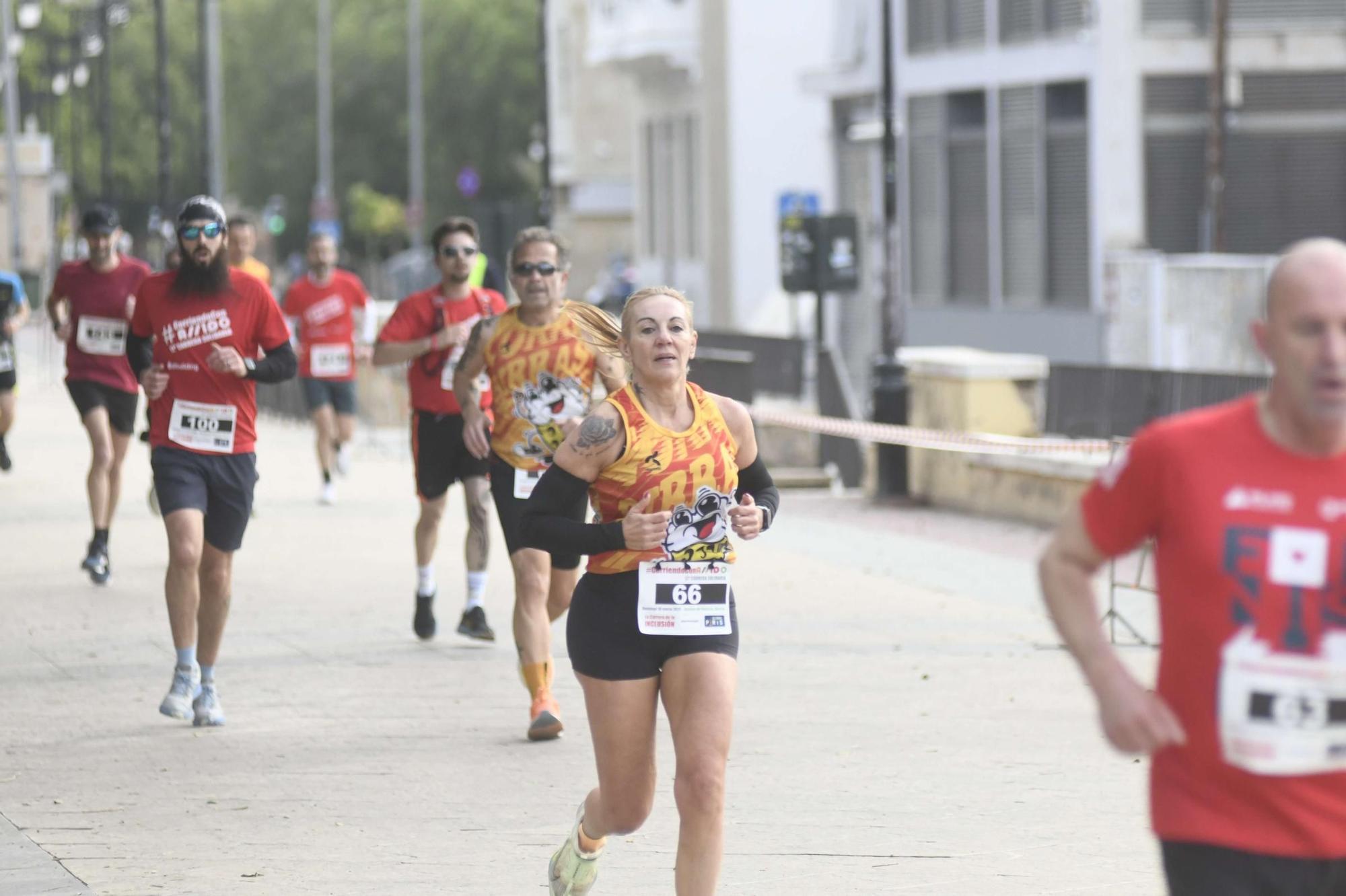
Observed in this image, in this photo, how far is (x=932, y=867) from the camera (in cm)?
674

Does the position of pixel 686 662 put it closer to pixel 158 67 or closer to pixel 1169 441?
pixel 1169 441

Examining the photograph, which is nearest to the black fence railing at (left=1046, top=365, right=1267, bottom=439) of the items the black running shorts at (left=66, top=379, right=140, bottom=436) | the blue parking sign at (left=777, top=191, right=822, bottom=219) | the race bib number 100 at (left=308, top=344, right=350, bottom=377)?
the race bib number 100 at (left=308, top=344, right=350, bottom=377)

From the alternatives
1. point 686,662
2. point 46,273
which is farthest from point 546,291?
point 46,273

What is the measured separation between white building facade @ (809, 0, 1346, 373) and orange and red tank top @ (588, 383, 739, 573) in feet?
68.6

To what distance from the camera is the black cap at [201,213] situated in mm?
8898

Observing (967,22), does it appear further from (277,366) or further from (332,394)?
(277,366)

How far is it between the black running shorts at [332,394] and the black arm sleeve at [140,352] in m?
8.97

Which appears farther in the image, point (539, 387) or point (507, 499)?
point (507, 499)

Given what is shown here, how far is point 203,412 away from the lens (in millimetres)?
8953

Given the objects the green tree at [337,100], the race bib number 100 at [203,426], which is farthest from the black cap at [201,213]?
the green tree at [337,100]

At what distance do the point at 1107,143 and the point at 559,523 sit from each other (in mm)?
23492

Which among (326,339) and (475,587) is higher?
(326,339)

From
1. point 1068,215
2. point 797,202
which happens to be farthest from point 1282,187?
point 797,202

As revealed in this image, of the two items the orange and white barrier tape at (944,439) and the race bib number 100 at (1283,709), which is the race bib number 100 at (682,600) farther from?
the orange and white barrier tape at (944,439)
